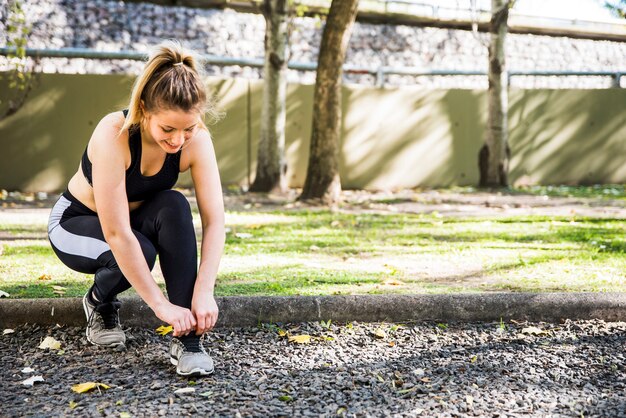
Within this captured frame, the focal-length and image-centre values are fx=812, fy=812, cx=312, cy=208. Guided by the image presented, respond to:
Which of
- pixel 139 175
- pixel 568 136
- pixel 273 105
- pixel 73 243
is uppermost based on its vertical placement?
pixel 139 175

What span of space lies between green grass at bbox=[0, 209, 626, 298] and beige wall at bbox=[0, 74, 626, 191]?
2.61 m

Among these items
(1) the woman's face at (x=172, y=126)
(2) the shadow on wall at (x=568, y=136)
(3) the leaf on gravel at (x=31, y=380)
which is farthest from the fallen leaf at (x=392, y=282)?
(2) the shadow on wall at (x=568, y=136)

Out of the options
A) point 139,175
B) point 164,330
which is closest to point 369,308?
point 164,330

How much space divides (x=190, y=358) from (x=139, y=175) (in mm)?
727

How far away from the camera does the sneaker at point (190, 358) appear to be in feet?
9.95

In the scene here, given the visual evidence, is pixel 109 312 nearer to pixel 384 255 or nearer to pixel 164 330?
pixel 164 330

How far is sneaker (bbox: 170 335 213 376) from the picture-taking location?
3.03 metres

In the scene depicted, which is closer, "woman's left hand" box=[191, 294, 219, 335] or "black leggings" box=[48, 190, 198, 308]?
"woman's left hand" box=[191, 294, 219, 335]

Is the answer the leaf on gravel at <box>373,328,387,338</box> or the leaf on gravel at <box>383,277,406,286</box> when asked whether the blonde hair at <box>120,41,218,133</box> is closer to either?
the leaf on gravel at <box>373,328,387,338</box>

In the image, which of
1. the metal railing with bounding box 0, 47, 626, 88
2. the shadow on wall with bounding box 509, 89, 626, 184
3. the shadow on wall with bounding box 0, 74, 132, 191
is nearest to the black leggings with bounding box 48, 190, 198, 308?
the metal railing with bounding box 0, 47, 626, 88

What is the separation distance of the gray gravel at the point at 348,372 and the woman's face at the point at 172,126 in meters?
0.89

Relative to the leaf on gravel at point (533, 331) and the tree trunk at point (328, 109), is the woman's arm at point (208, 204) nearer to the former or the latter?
the leaf on gravel at point (533, 331)

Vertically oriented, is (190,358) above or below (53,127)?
above

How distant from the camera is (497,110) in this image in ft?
36.7
